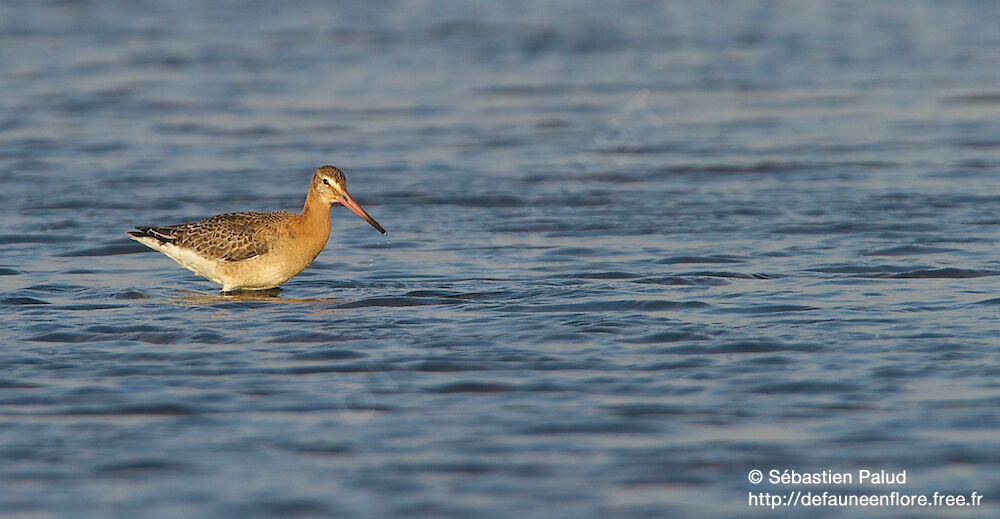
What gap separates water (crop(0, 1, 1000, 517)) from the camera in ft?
22.8

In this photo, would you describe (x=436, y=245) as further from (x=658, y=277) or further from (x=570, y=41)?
(x=570, y=41)

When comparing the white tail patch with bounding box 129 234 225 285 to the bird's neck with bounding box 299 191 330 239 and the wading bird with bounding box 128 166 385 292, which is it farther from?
the bird's neck with bounding box 299 191 330 239

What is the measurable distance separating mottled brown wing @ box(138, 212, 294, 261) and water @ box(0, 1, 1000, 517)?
344mm

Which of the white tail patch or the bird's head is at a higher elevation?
the bird's head

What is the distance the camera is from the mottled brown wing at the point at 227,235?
1085cm

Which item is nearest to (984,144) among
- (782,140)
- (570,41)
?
(782,140)

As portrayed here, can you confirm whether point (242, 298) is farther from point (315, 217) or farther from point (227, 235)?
point (315, 217)

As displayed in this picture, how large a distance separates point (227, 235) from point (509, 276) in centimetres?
197

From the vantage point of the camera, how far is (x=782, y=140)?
53.9ft

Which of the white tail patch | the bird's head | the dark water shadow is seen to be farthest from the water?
the bird's head

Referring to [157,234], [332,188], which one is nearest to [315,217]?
[332,188]

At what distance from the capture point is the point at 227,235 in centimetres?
1095

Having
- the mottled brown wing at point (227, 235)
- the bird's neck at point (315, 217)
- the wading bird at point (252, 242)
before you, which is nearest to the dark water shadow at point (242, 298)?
the wading bird at point (252, 242)

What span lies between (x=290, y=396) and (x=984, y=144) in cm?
1027
